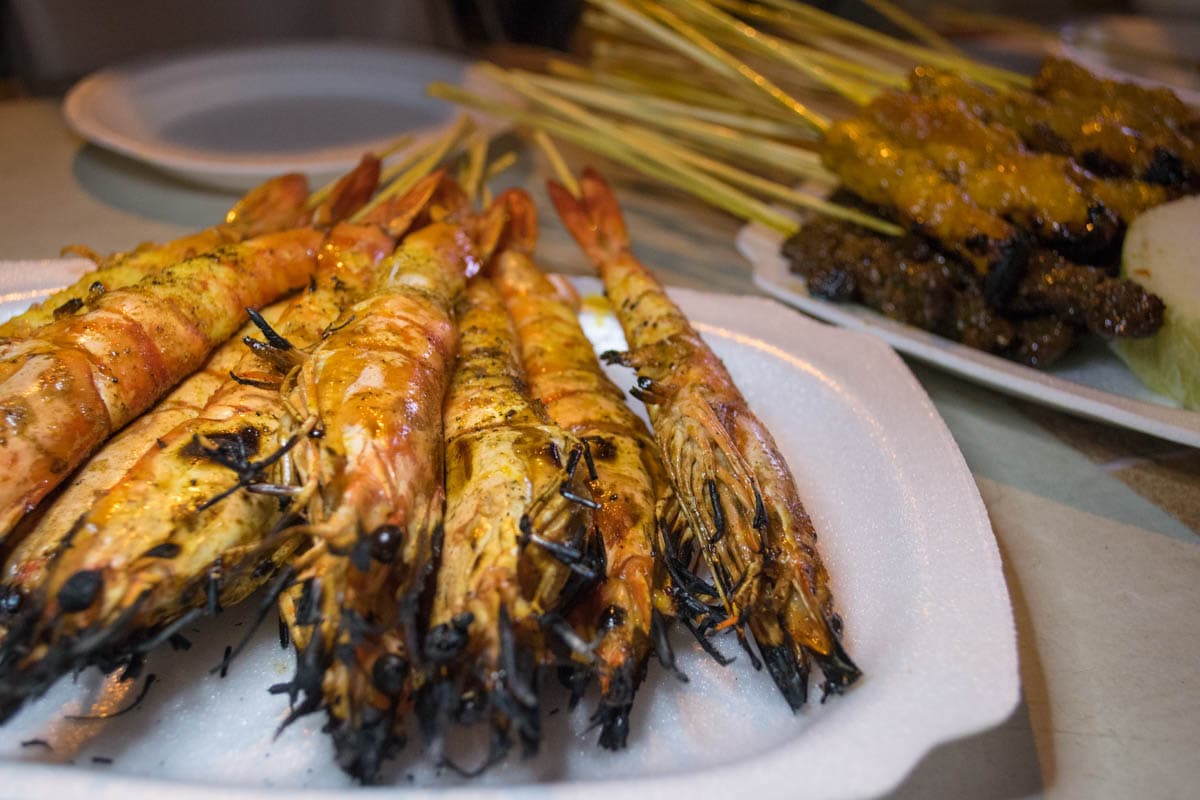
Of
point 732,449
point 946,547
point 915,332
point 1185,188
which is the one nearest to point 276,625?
point 732,449

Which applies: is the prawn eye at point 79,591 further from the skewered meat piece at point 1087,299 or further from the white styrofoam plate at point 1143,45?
the white styrofoam plate at point 1143,45

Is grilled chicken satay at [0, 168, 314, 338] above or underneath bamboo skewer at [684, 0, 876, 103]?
underneath

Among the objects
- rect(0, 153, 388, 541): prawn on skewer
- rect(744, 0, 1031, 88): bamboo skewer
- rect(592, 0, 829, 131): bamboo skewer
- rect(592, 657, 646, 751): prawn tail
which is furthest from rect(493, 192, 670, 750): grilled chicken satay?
rect(744, 0, 1031, 88): bamboo skewer

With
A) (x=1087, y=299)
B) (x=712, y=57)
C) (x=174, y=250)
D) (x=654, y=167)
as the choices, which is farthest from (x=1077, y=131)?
(x=174, y=250)

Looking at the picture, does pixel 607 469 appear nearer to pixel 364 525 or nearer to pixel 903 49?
pixel 364 525

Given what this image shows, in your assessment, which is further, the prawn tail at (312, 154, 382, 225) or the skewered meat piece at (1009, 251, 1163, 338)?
the prawn tail at (312, 154, 382, 225)

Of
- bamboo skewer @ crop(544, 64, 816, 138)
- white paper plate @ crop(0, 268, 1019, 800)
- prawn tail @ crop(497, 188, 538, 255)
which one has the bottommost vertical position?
white paper plate @ crop(0, 268, 1019, 800)

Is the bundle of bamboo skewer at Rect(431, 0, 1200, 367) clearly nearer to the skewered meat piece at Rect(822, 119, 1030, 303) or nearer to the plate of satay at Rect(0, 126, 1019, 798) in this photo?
the skewered meat piece at Rect(822, 119, 1030, 303)
